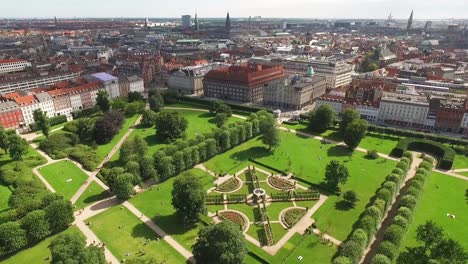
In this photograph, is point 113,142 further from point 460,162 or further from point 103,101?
point 460,162

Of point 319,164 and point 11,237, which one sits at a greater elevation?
point 11,237

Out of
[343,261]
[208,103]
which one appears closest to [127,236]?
[343,261]

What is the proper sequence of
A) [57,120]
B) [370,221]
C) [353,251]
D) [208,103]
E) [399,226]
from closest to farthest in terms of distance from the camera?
[353,251] < [399,226] < [370,221] < [57,120] < [208,103]

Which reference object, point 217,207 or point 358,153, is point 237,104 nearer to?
point 358,153

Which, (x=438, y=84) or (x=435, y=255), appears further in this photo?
(x=438, y=84)

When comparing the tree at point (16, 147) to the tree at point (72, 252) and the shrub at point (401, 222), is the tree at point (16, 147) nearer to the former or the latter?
the tree at point (72, 252)


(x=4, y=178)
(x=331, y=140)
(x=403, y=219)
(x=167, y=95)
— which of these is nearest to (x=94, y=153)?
(x=4, y=178)

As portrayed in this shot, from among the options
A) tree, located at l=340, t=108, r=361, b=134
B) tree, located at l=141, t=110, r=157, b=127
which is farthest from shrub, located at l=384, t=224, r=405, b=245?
tree, located at l=141, t=110, r=157, b=127
